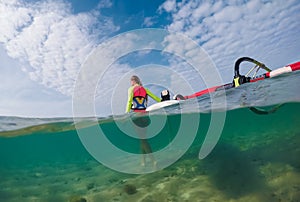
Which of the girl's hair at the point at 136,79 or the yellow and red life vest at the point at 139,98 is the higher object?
Result: the girl's hair at the point at 136,79

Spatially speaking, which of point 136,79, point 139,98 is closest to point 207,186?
point 139,98

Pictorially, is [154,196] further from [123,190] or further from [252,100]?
[252,100]

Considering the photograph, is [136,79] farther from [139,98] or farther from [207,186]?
[207,186]

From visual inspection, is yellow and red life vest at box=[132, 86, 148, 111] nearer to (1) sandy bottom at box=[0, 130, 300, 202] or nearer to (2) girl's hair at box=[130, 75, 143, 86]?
(2) girl's hair at box=[130, 75, 143, 86]

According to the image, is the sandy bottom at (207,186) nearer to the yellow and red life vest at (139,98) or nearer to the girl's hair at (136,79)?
the yellow and red life vest at (139,98)

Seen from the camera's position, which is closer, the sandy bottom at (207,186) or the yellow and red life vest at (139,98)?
the sandy bottom at (207,186)

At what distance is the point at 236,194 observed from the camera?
324 inches

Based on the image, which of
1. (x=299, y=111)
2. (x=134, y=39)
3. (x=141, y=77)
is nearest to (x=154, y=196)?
(x=141, y=77)

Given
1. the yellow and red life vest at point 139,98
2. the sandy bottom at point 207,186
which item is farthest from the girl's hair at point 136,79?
the sandy bottom at point 207,186

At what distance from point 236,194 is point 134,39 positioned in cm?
641

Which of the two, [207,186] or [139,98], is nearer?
[207,186]

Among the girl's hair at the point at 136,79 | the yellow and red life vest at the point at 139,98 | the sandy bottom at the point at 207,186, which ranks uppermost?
the girl's hair at the point at 136,79

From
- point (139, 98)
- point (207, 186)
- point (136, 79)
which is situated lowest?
point (207, 186)

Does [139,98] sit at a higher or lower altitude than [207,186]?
higher
